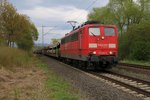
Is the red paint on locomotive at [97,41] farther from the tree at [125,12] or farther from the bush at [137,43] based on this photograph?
the tree at [125,12]

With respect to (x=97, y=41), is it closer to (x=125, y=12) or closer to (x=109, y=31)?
(x=109, y=31)

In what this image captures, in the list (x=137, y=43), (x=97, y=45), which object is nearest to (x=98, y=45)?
(x=97, y=45)

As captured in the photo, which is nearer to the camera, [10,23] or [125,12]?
[10,23]

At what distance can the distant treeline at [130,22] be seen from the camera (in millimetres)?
40312

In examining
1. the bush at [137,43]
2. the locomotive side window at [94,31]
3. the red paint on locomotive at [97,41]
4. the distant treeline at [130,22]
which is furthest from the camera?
the distant treeline at [130,22]

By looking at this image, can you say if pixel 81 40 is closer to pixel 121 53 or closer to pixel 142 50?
pixel 142 50

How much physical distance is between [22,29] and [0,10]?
5.21 m

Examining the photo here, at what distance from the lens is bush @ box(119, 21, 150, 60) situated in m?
39.6

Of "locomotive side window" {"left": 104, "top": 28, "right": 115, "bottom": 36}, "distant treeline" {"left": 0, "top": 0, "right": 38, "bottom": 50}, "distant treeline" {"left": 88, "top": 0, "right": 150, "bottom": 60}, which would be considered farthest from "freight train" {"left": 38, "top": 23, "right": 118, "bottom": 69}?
"distant treeline" {"left": 0, "top": 0, "right": 38, "bottom": 50}

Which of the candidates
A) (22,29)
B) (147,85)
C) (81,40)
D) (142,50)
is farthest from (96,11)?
(147,85)

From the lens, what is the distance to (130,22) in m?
63.2

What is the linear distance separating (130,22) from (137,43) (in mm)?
23422

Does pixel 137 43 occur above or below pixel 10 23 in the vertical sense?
below

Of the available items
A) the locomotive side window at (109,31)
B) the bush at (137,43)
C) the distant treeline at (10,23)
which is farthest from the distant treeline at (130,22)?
the distant treeline at (10,23)
